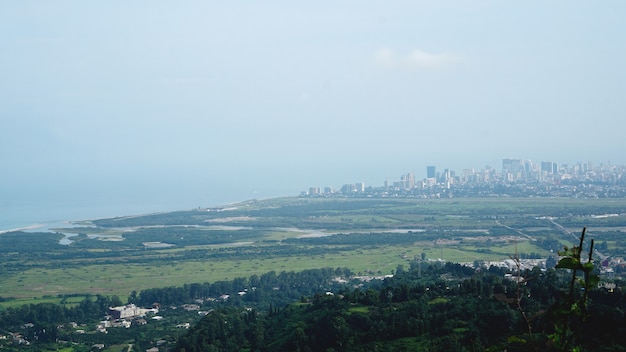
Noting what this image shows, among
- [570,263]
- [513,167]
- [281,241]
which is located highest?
[513,167]

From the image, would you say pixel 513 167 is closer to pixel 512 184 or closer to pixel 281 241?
pixel 512 184

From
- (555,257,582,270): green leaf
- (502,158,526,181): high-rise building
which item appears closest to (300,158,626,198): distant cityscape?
(502,158,526,181): high-rise building

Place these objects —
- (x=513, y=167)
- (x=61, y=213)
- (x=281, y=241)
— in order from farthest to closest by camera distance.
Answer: (x=513, y=167), (x=61, y=213), (x=281, y=241)

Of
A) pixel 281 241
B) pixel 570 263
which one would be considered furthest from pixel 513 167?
pixel 570 263

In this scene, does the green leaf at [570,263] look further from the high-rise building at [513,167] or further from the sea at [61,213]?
the high-rise building at [513,167]

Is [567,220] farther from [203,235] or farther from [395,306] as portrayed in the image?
[395,306]

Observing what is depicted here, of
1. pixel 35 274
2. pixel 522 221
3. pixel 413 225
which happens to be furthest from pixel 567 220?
pixel 35 274

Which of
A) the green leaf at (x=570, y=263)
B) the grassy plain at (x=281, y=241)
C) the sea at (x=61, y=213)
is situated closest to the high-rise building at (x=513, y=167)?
the grassy plain at (x=281, y=241)
